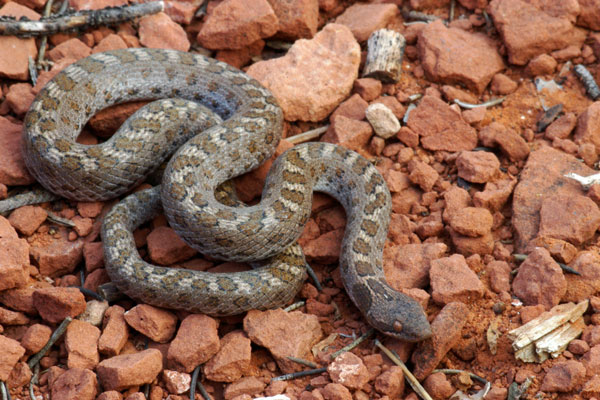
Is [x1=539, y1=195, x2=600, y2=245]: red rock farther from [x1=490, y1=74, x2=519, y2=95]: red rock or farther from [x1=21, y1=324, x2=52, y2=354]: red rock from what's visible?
[x1=21, y1=324, x2=52, y2=354]: red rock

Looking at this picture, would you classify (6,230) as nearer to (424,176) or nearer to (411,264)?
(411,264)

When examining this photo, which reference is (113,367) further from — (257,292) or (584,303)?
(584,303)

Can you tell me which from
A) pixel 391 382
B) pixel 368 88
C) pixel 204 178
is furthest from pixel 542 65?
pixel 391 382

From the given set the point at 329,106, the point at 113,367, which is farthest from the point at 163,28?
the point at 113,367

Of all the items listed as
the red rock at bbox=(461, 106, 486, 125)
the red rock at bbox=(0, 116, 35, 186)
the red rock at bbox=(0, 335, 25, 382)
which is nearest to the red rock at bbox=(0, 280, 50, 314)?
the red rock at bbox=(0, 335, 25, 382)

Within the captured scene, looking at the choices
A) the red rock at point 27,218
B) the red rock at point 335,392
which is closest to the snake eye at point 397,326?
the red rock at point 335,392
